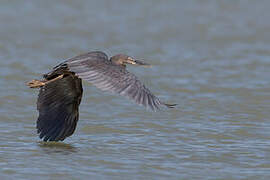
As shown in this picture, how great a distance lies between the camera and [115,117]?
1027 cm

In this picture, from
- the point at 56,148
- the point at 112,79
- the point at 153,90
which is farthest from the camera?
the point at 153,90

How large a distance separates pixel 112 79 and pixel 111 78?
0.03 metres

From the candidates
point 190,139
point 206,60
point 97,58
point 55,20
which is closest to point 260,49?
point 206,60

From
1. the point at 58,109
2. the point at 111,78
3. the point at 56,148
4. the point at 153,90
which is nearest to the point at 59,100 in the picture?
the point at 58,109

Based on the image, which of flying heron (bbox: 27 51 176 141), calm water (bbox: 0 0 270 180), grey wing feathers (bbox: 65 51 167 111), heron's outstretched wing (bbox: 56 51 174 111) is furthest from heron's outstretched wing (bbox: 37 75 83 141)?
grey wing feathers (bbox: 65 51 167 111)

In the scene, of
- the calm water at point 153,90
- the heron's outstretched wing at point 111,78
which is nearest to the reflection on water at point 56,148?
the calm water at point 153,90

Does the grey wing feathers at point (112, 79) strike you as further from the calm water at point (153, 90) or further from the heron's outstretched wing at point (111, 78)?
the calm water at point (153, 90)

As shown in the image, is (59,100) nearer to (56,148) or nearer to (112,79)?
(56,148)

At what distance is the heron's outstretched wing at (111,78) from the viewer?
7176 mm

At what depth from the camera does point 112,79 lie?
747cm

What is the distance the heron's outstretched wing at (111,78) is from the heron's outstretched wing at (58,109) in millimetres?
651

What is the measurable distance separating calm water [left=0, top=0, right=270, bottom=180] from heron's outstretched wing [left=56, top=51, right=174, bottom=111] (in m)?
0.82

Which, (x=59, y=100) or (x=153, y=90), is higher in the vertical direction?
(x=153, y=90)

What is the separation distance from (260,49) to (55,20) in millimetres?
5496
